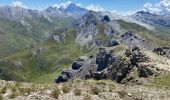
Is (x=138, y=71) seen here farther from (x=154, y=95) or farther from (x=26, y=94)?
(x=26, y=94)

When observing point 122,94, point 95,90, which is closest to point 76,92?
point 95,90

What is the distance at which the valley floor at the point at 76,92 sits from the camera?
29.4 metres

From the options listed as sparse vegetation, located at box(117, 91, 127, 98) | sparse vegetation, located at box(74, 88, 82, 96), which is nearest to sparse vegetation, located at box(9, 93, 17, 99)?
sparse vegetation, located at box(74, 88, 82, 96)

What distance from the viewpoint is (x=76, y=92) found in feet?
99.3

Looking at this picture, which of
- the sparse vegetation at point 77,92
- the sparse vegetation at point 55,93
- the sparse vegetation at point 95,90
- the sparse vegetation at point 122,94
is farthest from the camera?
the sparse vegetation at point 122,94

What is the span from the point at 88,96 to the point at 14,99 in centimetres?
635

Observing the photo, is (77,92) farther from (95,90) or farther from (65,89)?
(95,90)

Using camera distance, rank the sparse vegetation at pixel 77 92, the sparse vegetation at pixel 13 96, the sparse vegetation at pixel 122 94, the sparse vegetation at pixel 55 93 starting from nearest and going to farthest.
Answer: the sparse vegetation at pixel 13 96, the sparse vegetation at pixel 55 93, the sparse vegetation at pixel 77 92, the sparse vegetation at pixel 122 94

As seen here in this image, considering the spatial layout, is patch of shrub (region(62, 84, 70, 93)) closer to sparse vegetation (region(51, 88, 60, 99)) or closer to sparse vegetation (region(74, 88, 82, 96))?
sparse vegetation (region(51, 88, 60, 99))

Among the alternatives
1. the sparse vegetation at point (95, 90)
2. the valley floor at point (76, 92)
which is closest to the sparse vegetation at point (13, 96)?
the valley floor at point (76, 92)

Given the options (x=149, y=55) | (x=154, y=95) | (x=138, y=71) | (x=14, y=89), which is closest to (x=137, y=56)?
(x=149, y=55)

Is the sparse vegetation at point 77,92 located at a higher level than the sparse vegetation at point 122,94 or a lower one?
higher

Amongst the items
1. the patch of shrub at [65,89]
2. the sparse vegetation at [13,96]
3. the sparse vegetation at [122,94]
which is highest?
the patch of shrub at [65,89]

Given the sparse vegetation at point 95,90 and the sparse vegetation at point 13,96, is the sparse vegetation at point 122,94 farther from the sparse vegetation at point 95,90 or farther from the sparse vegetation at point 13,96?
the sparse vegetation at point 13,96
